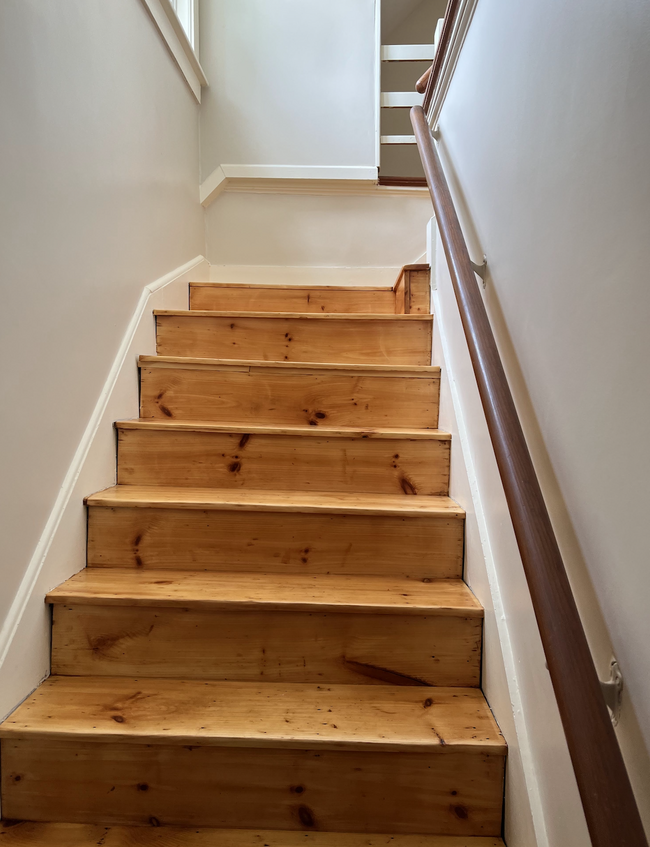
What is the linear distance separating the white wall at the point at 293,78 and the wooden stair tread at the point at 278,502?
2039mm

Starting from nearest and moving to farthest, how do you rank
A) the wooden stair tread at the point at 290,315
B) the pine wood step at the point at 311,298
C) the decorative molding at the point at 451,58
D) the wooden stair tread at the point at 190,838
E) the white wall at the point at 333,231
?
1. the wooden stair tread at the point at 190,838
2. the decorative molding at the point at 451,58
3. the wooden stair tread at the point at 290,315
4. the pine wood step at the point at 311,298
5. the white wall at the point at 333,231

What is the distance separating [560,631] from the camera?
573mm

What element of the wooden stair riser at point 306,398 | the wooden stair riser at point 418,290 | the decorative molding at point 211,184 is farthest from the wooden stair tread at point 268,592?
the decorative molding at point 211,184

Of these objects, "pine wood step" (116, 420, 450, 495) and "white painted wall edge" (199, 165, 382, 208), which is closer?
"pine wood step" (116, 420, 450, 495)

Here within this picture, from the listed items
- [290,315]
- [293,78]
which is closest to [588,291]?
[290,315]

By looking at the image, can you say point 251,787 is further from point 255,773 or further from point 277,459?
point 277,459

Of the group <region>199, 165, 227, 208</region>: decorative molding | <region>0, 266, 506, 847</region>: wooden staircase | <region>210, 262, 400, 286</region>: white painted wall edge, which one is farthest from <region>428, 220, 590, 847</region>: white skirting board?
<region>199, 165, 227, 208</region>: decorative molding

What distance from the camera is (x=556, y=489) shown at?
27.9 inches

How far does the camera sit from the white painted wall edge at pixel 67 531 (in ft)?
3.15

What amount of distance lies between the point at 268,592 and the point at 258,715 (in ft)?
0.79

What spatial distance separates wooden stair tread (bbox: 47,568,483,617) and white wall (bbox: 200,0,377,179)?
2272 mm

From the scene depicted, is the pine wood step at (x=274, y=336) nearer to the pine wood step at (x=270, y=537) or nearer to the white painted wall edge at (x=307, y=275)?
the pine wood step at (x=270, y=537)

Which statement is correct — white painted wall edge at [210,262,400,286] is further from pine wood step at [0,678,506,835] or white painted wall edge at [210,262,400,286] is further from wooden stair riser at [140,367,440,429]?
pine wood step at [0,678,506,835]

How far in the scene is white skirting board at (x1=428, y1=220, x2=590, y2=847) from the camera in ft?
2.38
